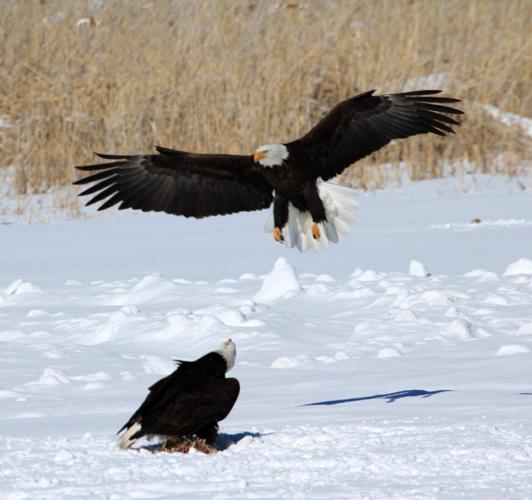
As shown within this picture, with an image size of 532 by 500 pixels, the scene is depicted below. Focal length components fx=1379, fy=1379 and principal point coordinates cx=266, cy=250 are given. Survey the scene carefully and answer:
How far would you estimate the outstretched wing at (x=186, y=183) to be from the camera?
797 cm

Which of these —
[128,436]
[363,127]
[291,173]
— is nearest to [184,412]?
[128,436]

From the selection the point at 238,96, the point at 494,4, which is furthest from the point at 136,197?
the point at 494,4

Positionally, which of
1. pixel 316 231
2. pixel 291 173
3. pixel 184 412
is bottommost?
pixel 184 412

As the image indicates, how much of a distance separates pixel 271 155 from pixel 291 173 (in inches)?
6.7

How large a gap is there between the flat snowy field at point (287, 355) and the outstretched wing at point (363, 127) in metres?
0.67

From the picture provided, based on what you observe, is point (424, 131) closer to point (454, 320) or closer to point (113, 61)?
point (454, 320)

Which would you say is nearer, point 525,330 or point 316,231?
point 525,330

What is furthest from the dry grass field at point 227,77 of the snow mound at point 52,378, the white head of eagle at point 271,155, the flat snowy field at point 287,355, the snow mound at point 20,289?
the snow mound at point 52,378

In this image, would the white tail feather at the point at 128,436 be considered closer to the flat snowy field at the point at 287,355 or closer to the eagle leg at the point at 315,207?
the flat snowy field at the point at 287,355

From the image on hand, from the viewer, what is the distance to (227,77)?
13.2 meters

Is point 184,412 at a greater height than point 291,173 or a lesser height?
lesser

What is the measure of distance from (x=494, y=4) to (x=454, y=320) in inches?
395

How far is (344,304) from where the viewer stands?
728cm

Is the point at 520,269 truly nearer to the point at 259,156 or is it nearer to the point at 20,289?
the point at 259,156
